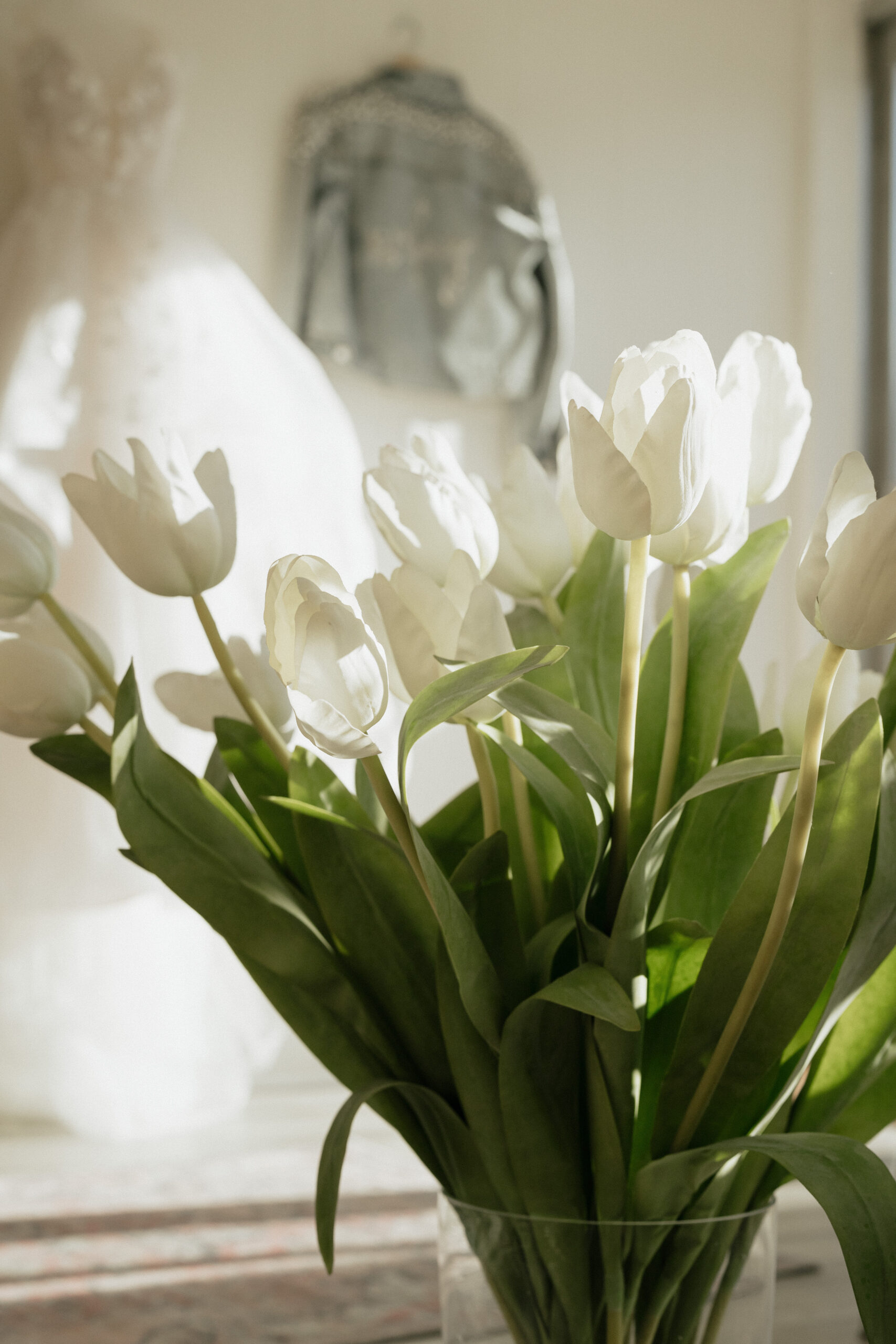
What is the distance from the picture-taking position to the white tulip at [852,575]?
0.27m

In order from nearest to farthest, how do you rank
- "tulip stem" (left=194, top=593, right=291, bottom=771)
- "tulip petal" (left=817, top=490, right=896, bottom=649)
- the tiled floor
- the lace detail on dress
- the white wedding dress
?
"tulip petal" (left=817, top=490, right=896, bottom=649) < "tulip stem" (left=194, top=593, right=291, bottom=771) < the tiled floor < the white wedding dress < the lace detail on dress

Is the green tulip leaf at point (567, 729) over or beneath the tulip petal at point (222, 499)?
beneath

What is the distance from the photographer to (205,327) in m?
1.98

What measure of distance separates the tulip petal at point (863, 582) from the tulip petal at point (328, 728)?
107mm

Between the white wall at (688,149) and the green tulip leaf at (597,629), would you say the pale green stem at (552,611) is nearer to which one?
the green tulip leaf at (597,629)

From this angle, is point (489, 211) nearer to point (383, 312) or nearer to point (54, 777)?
point (383, 312)

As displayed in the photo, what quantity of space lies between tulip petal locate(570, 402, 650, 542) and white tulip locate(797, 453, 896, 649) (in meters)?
0.04

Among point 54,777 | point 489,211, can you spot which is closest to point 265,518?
point 54,777

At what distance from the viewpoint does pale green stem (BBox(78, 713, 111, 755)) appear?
390 millimetres

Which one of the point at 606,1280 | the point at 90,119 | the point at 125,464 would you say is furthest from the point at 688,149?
the point at 606,1280

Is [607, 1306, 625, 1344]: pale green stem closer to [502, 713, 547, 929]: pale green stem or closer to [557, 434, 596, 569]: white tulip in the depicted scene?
[502, 713, 547, 929]: pale green stem

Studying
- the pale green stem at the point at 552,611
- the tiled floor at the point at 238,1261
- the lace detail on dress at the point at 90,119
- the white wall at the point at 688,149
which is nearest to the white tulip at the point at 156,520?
the pale green stem at the point at 552,611

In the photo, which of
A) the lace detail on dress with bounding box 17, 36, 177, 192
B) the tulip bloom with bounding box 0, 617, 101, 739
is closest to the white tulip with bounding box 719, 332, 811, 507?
the tulip bloom with bounding box 0, 617, 101, 739

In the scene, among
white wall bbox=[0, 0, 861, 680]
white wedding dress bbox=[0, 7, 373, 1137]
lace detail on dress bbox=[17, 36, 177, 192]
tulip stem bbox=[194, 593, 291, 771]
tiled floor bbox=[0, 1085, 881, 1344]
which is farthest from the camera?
white wall bbox=[0, 0, 861, 680]
